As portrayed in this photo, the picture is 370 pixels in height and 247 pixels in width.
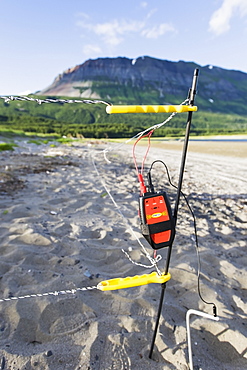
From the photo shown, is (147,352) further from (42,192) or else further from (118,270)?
(42,192)

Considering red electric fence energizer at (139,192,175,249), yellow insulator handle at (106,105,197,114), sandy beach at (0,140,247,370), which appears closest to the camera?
yellow insulator handle at (106,105,197,114)

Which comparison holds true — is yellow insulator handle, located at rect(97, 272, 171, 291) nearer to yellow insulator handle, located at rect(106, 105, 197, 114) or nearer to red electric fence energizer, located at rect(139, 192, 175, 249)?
red electric fence energizer, located at rect(139, 192, 175, 249)

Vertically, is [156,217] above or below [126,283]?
above

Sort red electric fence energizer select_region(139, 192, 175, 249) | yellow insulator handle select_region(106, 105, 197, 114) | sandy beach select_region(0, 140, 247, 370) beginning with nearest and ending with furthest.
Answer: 1. yellow insulator handle select_region(106, 105, 197, 114)
2. red electric fence energizer select_region(139, 192, 175, 249)
3. sandy beach select_region(0, 140, 247, 370)

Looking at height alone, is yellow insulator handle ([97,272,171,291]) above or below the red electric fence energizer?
below

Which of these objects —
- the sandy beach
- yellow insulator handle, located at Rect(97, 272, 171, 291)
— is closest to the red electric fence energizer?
yellow insulator handle, located at Rect(97, 272, 171, 291)

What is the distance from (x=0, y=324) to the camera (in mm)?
2172

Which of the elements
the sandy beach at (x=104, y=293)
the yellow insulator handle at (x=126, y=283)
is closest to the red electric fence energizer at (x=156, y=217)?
the yellow insulator handle at (x=126, y=283)

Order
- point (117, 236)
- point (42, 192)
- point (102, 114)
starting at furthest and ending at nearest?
point (102, 114) → point (42, 192) → point (117, 236)

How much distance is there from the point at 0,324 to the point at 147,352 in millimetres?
1349

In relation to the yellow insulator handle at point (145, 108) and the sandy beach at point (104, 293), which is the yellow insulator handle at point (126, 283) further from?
the yellow insulator handle at point (145, 108)

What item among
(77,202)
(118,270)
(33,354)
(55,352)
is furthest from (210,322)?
(77,202)

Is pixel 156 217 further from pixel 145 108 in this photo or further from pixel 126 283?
pixel 145 108

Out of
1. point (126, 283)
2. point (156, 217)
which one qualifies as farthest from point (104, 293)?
point (156, 217)
